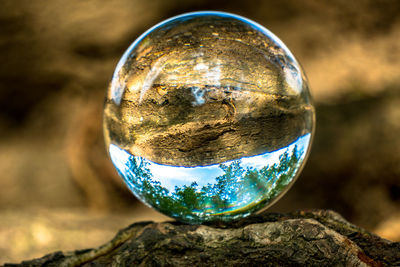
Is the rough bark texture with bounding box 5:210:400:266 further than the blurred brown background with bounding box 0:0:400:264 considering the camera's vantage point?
No

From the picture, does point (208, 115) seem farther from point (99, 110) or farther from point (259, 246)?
point (99, 110)

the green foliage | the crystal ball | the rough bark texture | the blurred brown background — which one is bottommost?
the rough bark texture

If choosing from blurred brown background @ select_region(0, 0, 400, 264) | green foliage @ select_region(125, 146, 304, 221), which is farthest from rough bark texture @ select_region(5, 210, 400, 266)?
blurred brown background @ select_region(0, 0, 400, 264)

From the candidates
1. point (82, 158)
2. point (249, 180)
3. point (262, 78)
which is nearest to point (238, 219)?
point (249, 180)

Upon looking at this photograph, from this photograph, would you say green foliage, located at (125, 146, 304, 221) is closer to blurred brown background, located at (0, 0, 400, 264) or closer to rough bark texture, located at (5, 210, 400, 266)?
rough bark texture, located at (5, 210, 400, 266)

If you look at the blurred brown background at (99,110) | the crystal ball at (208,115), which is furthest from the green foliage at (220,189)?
the blurred brown background at (99,110)

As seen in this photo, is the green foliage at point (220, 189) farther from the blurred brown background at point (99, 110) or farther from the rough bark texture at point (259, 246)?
the blurred brown background at point (99, 110)

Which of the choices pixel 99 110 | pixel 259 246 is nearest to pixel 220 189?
pixel 259 246
